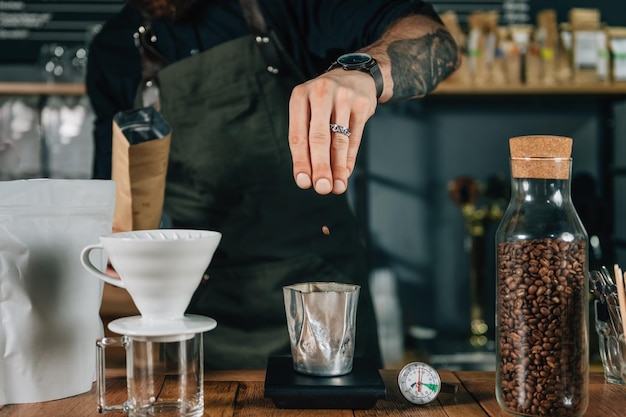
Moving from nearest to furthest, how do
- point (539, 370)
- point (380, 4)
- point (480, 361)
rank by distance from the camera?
point (539, 370) < point (380, 4) < point (480, 361)

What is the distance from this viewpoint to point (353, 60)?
1.20 metres

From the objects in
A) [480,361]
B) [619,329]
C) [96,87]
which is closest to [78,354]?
[619,329]

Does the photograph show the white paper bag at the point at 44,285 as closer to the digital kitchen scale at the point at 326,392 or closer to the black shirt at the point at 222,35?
the digital kitchen scale at the point at 326,392

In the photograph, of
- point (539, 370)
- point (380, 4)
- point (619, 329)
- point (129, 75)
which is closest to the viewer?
point (539, 370)

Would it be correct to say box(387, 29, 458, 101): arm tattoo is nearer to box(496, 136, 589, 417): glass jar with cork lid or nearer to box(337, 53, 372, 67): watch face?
box(337, 53, 372, 67): watch face

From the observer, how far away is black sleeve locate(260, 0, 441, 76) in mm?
1532

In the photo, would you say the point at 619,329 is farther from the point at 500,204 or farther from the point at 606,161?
the point at 606,161

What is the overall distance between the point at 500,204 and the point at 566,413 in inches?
80.0

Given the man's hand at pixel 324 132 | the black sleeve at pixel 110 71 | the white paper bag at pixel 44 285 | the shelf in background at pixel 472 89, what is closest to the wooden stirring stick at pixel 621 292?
the man's hand at pixel 324 132

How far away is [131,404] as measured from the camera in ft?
2.97

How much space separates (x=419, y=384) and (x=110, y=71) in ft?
4.27

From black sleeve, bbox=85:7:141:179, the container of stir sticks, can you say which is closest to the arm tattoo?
the container of stir sticks

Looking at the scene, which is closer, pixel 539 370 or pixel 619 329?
pixel 539 370

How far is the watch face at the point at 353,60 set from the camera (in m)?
1.19
